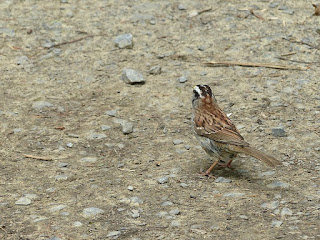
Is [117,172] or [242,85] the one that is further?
[242,85]

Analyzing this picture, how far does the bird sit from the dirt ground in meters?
0.28

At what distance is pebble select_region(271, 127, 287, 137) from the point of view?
7359 millimetres

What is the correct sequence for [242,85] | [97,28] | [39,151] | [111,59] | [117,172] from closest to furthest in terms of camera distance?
[117,172]
[39,151]
[242,85]
[111,59]
[97,28]

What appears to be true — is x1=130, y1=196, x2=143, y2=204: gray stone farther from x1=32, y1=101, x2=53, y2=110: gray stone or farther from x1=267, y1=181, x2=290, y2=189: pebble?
x1=32, y1=101, x2=53, y2=110: gray stone

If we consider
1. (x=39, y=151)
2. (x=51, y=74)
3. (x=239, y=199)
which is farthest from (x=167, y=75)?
(x=239, y=199)

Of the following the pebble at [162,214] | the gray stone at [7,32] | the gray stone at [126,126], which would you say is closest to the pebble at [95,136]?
the gray stone at [126,126]

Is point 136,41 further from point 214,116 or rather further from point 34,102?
point 214,116

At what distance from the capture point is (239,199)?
242 inches

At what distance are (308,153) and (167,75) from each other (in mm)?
2590

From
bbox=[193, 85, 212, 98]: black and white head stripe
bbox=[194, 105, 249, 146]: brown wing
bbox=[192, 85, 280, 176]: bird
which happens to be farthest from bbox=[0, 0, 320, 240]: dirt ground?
bbox=[193, 85, 212, 98]: black and white head stripe

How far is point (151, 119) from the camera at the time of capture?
792 centimetres

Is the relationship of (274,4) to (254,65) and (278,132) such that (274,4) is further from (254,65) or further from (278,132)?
(278,132)

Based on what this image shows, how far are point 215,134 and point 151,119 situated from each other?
4.75 ft

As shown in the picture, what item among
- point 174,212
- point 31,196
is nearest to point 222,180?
point 174,212
